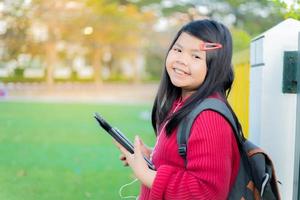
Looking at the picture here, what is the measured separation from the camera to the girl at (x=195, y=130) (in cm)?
134

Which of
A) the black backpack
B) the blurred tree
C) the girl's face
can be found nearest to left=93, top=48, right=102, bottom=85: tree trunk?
the blurred tree

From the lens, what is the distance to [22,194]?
4.32m

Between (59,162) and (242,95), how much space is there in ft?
13.0

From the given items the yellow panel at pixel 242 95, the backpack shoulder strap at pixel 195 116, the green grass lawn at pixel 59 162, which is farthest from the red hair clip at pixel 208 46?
the green grass lawn at pixel 59 162

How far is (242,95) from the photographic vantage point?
8.52ft

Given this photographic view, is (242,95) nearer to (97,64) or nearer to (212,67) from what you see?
(212,67)

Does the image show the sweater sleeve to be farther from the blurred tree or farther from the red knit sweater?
the blurred tree

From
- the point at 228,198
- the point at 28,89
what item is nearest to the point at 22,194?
the point at 228,198

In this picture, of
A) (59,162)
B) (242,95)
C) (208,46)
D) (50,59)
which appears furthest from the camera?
(50,59)

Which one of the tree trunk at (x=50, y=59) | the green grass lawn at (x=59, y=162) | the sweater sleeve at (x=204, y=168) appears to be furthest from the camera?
the tree trunk at (x=50, y=59)

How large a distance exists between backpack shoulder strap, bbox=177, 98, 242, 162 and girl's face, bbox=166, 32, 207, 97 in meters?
0.09

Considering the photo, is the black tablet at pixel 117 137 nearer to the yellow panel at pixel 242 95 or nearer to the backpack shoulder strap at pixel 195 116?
the backpack shoulder strap at pixel 195 116

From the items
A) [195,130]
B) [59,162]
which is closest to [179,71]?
[195,130]

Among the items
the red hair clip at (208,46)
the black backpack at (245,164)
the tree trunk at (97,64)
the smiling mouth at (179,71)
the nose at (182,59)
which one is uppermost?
the red hair clip at (208,46)
